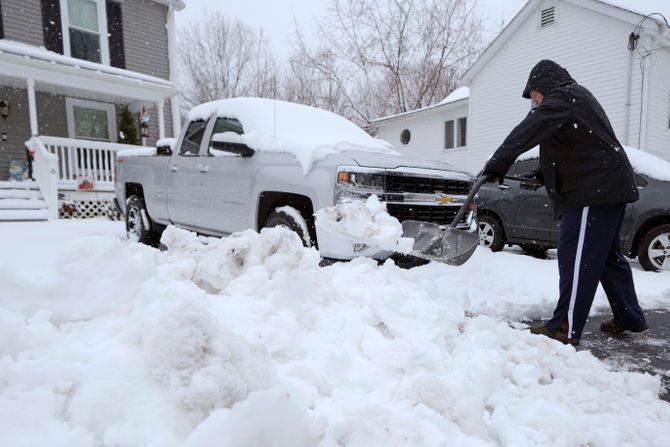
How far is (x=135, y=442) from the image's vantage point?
1146mm

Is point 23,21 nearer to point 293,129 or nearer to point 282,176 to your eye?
point 293,129

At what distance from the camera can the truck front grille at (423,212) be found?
3750 mm

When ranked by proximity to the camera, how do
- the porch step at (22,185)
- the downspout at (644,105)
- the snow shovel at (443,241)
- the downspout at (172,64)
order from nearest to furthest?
the snow shovel at (443,241) < the porch step at (22,185) < the downspout at (644,105) < the downspout at (172,64)

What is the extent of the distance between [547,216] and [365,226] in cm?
465

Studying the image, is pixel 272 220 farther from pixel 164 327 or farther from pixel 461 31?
pixel 461 31

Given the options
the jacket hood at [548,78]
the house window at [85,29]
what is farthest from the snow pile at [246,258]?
the house window at [85,29]

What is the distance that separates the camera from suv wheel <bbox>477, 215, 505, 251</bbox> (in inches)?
285

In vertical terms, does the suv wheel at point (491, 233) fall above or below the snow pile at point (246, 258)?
below

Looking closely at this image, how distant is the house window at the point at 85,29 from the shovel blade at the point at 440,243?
43.7ft

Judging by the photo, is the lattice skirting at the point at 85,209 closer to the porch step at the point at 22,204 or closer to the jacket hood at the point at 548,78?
the porch step at the point at 22,204

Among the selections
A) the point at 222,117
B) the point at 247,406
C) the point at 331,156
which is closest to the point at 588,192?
the point at 331,156

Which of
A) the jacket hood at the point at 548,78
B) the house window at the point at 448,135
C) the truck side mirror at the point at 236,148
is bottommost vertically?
the truck side mirror at the point at 236,148

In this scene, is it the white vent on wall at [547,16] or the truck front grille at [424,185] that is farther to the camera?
the white vent on wall at [547,16]

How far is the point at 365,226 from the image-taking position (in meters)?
3.05
